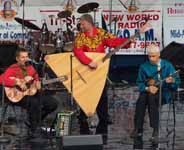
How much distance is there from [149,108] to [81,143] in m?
1.84

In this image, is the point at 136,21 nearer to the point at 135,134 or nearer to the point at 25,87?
the point at 25,87

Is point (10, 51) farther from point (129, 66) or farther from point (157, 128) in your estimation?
point (157, 128)

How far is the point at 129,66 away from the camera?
13.4m

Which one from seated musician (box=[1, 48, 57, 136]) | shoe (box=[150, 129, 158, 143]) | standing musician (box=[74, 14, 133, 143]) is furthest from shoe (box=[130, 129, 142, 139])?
seated musician (box=[1, 48, 57, 136])

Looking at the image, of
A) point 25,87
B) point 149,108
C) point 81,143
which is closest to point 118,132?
point 149,108

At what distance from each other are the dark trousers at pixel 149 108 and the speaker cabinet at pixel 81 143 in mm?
1616

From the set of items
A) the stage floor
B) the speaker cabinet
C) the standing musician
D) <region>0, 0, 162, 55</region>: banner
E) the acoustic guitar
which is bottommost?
the stage floor

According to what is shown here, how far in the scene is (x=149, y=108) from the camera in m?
8.10

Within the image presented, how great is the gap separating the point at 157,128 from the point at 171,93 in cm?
56

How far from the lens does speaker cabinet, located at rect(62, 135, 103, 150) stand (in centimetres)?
644

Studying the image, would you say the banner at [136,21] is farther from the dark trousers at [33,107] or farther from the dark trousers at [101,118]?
the dark trousers at [33,107]

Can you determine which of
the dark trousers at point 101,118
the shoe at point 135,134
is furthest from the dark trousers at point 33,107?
the shoe at point 135,134

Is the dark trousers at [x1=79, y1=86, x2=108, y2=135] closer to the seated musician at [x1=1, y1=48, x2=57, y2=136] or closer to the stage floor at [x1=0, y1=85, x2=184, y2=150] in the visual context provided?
the stage floor at [x1=0, y1=85, x2=184, y2=150]

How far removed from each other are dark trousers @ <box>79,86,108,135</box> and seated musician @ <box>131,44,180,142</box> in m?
0.73
